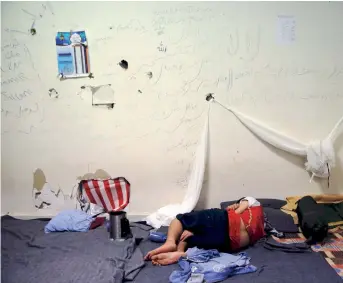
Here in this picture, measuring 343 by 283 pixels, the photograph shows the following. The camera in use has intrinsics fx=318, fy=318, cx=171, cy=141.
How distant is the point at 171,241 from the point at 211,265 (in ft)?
1.07

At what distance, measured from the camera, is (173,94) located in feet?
8.20

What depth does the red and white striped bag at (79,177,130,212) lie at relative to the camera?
8.54 ft

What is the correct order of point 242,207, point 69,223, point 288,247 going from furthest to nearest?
point 69,223 < point 242,207 < point 288,247

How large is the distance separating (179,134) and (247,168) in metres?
0.61

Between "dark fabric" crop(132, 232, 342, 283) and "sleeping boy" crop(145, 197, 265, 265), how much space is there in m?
0.10

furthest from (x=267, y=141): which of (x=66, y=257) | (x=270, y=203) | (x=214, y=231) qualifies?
(x=66, y=257)

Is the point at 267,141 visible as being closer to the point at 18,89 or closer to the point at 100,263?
the point at 100,263

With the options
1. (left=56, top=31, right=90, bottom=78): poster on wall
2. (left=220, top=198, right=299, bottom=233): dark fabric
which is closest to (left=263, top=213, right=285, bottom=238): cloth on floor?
(left=220, top=198, right=299, bottom=233): dark fabric

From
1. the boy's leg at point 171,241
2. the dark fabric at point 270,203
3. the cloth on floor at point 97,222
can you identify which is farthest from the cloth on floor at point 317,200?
the cloth on floor at point 97,222

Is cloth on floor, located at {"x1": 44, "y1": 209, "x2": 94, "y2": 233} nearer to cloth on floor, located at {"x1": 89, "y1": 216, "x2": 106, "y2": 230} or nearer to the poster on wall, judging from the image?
cloth on floor, located at {"x1": 89, "y1": 216, "x2": 106, "y2": 230}

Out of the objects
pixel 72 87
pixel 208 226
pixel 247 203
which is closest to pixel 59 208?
pixel 72 87

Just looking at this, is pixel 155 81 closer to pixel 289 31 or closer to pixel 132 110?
pixel 132 110

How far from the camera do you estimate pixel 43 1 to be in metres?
2.48

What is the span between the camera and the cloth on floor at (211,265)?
1584mm
